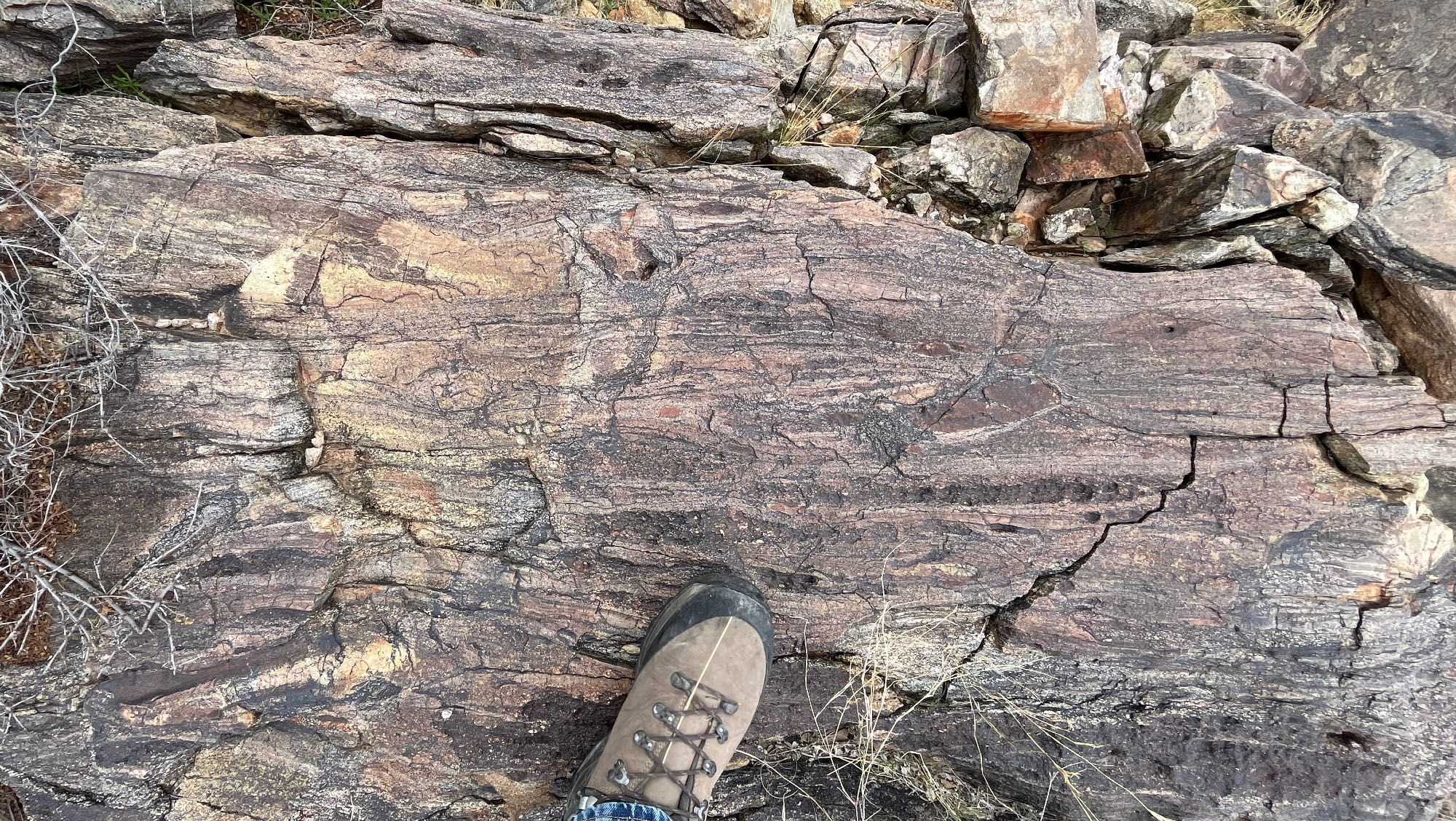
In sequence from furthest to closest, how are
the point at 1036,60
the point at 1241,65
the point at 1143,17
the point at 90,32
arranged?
the point at 1143,17 < the point at 1241,65 < the point at 1036,60 < the point at 90,32

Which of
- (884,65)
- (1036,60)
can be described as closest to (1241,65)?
(1036,60)

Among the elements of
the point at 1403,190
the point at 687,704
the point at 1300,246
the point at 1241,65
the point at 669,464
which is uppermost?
the point at 1241,65

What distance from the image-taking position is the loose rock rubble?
2.48 metres

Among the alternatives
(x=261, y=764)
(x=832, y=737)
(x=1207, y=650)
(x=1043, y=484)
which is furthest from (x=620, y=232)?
(x=1207, y=650)

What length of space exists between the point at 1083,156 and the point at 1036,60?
1.64 ft

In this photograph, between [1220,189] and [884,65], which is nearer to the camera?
[1220,189]

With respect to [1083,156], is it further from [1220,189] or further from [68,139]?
[68,139]

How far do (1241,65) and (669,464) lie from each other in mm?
3275

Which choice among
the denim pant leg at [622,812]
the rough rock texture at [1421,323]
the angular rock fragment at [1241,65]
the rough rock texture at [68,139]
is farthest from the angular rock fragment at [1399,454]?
the rough rock texture at [68,139]

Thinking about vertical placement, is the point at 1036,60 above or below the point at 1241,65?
below

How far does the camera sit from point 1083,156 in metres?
3.11

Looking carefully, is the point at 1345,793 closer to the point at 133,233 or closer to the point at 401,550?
the point at 401,550

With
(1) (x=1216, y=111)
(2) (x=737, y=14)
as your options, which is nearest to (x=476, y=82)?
(2) (x=737, y=14)

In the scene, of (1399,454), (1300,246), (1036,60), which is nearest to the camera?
(1399,454)
